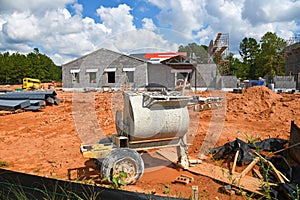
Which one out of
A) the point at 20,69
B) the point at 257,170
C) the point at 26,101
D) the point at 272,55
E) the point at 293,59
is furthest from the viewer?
the point at 20,69

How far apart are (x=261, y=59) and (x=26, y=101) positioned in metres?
43.1

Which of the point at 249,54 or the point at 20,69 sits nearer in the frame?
the point at 20,69

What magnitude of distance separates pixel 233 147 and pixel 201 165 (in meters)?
0.84

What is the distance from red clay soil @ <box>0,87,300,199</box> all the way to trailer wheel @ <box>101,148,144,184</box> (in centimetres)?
22

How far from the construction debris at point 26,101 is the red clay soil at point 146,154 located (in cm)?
60

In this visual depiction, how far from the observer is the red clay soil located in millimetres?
4505

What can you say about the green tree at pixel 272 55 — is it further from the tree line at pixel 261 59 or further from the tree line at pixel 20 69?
the tree line at pixel 20 69

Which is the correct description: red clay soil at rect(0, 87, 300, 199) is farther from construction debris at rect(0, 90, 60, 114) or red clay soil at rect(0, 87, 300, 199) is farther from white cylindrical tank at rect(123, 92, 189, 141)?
white cylindrical tank at rect(123, 92, 189, 141)

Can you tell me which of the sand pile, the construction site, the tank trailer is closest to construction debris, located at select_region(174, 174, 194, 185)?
the construction site

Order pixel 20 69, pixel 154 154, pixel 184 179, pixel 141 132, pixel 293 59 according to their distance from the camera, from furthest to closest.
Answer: pixel 20 69 < pixel 293 59 < pixel 154 154 < pixel 184 179 < pixel 141 132

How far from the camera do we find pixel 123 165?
4.14m

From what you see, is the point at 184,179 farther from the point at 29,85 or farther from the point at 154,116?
the point at 29,85

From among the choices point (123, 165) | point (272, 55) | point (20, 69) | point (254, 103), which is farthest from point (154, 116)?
point (20, 69)

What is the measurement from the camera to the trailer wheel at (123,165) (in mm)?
4082
